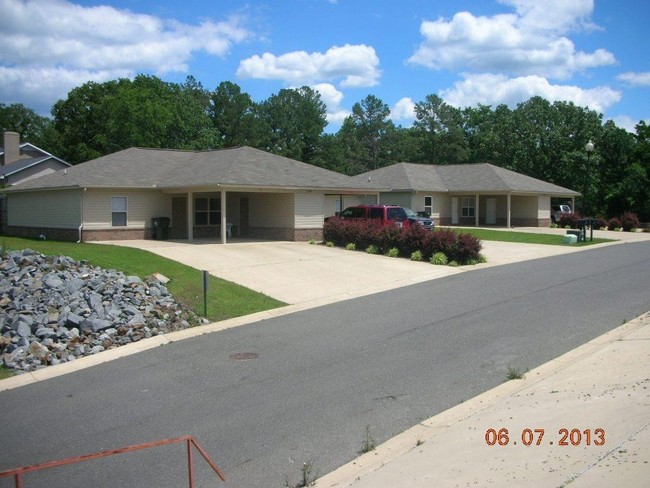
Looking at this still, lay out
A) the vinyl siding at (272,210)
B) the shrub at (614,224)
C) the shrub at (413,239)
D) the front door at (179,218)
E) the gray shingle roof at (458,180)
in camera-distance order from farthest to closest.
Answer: the shrub at (614,224) < the gray shingle roof at (458,180) < the front door at (179,218) < the vinyl siding at (272,210) < the shrub at (413,239)

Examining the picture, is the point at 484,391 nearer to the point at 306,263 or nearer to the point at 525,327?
the point at 525,327

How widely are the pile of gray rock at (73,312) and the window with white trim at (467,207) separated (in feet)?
114

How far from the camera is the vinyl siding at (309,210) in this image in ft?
96.2

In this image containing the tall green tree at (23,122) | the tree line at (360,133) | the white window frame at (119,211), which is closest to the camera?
the white window frame at (119,211)

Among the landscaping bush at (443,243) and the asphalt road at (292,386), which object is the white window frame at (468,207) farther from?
the asphalt road at (292,386)

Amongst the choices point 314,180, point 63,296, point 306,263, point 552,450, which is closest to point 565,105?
point 314,180

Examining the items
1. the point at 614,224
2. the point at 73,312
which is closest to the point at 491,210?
the point at 614,224

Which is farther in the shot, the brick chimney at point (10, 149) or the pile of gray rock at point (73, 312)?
the brick chimney at point (10, 149)

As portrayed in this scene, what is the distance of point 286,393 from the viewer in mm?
8578

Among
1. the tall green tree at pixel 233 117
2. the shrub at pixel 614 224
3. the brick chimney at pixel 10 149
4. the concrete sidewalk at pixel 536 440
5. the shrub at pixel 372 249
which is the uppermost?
the tall green tree at pixel 233 117

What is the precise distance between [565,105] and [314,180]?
41158mm

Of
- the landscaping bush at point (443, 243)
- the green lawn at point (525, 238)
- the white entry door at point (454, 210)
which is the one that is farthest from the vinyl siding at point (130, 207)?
the white entry door at point (454, 210)
